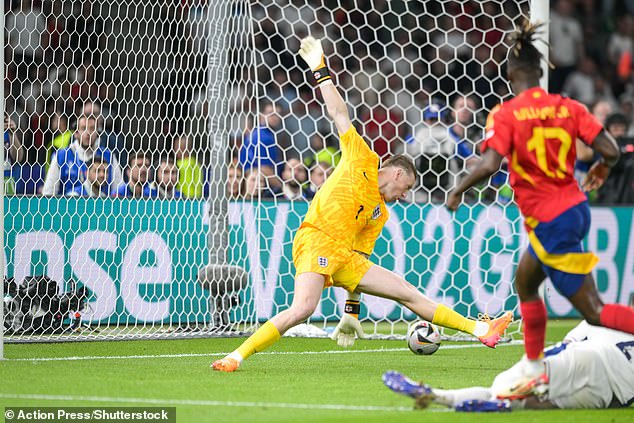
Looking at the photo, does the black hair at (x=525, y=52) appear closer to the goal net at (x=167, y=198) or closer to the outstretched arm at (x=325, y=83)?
the outstretched arm at (x=325, y=83)

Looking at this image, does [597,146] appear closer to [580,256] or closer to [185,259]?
[580,256]

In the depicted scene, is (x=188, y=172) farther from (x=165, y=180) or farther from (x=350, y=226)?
(x=350, y=226)

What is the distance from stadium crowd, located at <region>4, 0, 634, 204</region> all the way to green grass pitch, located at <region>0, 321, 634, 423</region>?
214cm

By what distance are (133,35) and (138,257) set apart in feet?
7.57

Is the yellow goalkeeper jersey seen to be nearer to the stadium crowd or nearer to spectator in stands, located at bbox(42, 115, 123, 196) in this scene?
the stadium crowd

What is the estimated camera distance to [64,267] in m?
11.5

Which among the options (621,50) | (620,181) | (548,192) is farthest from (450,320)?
(621,50)

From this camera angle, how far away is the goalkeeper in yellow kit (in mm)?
8344

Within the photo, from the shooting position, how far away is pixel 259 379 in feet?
24.7

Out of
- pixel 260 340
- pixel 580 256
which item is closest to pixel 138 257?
pixel 260 340

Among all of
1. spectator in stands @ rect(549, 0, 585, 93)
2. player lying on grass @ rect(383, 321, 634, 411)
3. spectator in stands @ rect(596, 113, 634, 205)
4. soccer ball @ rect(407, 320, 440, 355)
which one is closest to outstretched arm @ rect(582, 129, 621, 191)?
player lying on grass @ rect(383, 321, 634, 411)

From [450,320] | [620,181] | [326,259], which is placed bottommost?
[450,320]

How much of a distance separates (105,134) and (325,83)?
4300mm

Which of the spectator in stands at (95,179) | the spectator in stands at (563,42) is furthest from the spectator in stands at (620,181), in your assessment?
the spectator in stands at (95,179)
